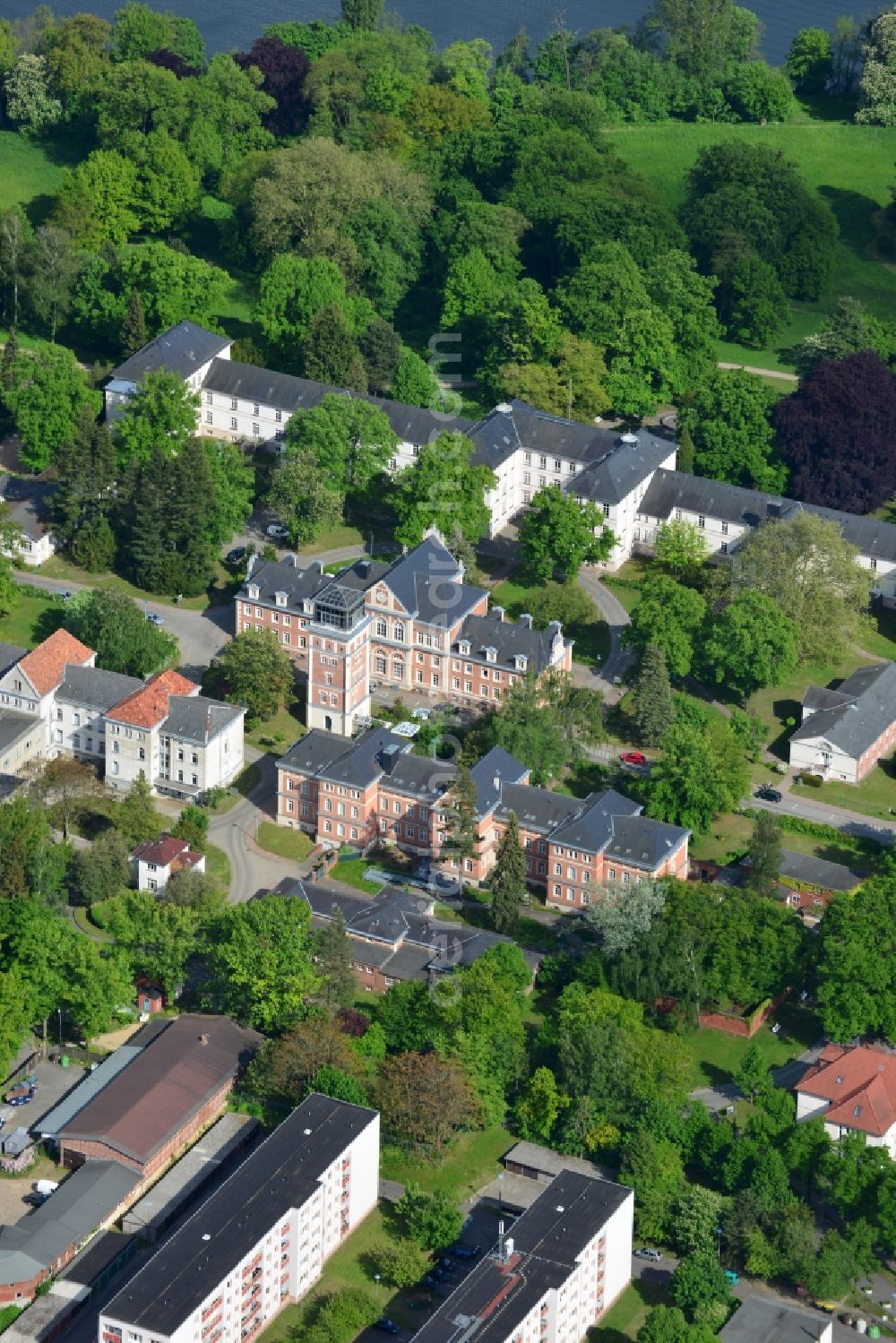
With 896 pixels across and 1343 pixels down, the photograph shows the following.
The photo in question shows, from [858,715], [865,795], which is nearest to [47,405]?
[858,715]

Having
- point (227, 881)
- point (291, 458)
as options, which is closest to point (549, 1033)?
point (227, 881)

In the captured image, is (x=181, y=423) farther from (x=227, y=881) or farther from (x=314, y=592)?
(x=227, y=881)

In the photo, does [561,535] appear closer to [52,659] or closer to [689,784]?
[689,784]

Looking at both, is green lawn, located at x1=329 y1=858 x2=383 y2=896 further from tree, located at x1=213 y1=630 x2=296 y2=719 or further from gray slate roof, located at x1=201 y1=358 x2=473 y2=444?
gray slate roof, located at x1=201 y1=358 x2=473 y2=444

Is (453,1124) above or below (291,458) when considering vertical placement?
below

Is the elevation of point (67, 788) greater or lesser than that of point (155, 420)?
lesser

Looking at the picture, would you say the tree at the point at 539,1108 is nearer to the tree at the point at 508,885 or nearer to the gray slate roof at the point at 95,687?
the tree at the point at 508,885
